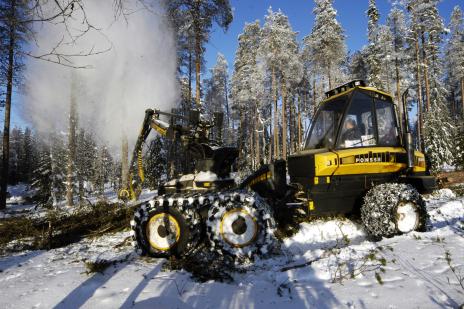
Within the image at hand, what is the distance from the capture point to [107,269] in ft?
15.7

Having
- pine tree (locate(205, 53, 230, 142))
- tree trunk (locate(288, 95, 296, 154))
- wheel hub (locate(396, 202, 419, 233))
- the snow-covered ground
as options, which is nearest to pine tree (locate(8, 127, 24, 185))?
pine tree (locate(205, 53, 230, 142))

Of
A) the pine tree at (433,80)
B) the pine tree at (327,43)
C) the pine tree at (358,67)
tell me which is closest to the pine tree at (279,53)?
the pine tree at (327,43)

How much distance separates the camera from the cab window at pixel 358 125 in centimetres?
613

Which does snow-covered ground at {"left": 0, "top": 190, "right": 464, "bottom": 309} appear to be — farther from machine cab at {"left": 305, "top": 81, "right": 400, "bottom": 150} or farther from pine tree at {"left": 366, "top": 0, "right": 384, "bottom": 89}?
pine tree at {"left": 366, "top": 0, "right": 384, "bottom": 89}

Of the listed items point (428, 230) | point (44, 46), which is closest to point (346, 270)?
point (428, 230)

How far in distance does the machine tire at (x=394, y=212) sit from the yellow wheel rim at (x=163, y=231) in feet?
11.8

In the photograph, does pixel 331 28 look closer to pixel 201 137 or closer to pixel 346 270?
pixel 201 137

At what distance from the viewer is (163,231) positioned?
18.3ft

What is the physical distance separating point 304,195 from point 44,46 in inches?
257

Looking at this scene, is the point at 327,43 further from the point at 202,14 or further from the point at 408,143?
the point at 408,143

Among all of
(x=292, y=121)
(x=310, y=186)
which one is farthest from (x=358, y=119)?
(x=292, y=121)

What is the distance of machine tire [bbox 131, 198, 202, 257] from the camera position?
547 centimetres

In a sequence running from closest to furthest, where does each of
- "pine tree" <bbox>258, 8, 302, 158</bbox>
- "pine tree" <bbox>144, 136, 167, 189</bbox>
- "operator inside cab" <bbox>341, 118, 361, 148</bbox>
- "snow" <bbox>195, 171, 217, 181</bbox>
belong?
"operator inside cab" <bbox>341, 118, 361, 148</bbox>
"snow" <bbox>195, 171, 217, 181</bbox>
"pine tree" <bbox>258, 8, 302, 158</bbox>
"pine tree" <bbox>144, 136, 167, 189</bbox>

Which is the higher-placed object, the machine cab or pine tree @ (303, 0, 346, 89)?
pine tree @ (303, 0, 346, 89)
